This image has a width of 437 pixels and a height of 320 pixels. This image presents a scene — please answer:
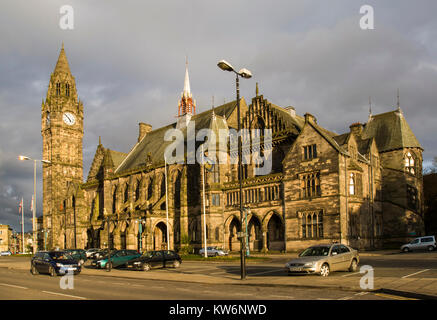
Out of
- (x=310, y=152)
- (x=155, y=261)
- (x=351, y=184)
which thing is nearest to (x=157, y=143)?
(x=310, y=152)

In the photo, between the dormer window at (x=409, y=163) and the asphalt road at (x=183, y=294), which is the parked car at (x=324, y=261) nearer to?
the asphalt road at (x=183, y=294)

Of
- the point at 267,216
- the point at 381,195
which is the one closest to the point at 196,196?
the point at 267,216

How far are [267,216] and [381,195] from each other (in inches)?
571

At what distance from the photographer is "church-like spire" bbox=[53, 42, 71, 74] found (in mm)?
88856

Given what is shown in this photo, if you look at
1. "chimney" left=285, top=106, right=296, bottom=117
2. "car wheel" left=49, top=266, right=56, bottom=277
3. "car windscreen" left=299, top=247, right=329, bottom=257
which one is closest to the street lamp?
"chimney" left=285, top=106, right=296, bottom=117

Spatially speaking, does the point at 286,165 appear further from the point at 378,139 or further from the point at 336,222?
the point at 378,139

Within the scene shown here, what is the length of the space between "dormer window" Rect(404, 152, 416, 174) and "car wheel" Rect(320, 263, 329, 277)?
1475 inches

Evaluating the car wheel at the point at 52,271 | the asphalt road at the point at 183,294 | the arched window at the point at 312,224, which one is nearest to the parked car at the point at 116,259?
the car wheel at the point at 52,271

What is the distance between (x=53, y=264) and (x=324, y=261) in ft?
56.7

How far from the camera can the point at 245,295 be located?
1570 cm

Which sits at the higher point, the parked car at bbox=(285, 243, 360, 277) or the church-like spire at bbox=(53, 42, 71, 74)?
the church-like spire at bbox=(53, 42, 71, 74)

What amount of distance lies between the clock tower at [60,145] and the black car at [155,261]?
54824mm

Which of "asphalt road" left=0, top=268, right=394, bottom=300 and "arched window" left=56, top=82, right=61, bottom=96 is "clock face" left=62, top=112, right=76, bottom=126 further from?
"asphalt road" left=0, top=268, right=394, bottom=300

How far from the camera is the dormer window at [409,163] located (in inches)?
2138
